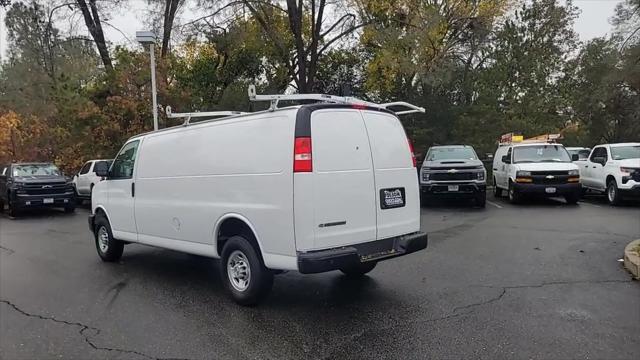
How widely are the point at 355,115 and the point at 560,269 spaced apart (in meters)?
3.81

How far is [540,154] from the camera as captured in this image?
15.8m

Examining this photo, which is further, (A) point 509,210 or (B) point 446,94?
(B) point 446,94

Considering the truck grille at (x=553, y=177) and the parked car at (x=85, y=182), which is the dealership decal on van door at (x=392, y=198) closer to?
the truck grille at (x=553, y=177)

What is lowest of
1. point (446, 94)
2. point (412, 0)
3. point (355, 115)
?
point (355, 115)

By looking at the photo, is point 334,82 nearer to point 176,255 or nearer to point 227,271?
point 176,255

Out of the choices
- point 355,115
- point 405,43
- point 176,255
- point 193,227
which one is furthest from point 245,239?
point 405,43

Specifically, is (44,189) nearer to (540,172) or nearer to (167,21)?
(167,21)

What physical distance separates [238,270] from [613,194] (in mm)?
12966

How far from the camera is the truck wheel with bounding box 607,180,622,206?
14.6 meters

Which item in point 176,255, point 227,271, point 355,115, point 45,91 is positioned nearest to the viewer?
point 355,115

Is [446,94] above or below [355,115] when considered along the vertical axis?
above

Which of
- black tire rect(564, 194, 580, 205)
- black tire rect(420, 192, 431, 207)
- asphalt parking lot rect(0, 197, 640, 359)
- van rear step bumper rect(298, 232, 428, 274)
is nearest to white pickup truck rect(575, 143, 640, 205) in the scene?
black tire rect(564, 194, 580, 205)

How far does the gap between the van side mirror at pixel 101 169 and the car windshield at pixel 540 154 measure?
39.2ft

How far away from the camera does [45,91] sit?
2762 centimetres
